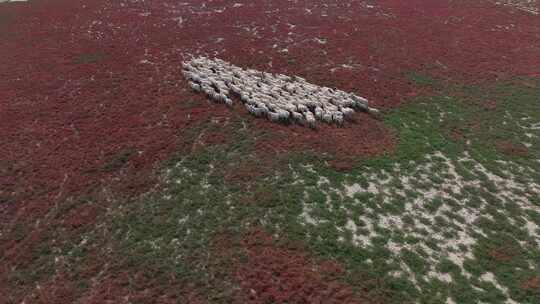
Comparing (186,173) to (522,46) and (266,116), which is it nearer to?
(266,116)

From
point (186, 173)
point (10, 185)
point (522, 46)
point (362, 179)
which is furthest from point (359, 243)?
point (522, 46)

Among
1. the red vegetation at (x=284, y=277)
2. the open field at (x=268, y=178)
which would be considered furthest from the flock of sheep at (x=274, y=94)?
the red vegetation at (x=284, y=277)

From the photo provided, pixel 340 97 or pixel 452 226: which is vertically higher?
pixel 340 97

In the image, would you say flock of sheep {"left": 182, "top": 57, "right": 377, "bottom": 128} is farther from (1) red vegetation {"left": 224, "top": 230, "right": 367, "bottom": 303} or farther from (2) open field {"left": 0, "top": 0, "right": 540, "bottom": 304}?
(1) red vegetation {"left": 224, "top": 230, "right": 367, "bottom": 303}

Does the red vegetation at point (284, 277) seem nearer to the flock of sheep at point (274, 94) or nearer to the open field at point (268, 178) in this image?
the open field at point (268, 178)

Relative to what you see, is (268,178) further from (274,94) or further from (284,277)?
(274,94)

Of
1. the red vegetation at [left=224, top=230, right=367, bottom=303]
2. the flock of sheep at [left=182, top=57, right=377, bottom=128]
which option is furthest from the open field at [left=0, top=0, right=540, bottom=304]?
the flock of sheep at [left=182, top=57, right=377, bottom=128]
